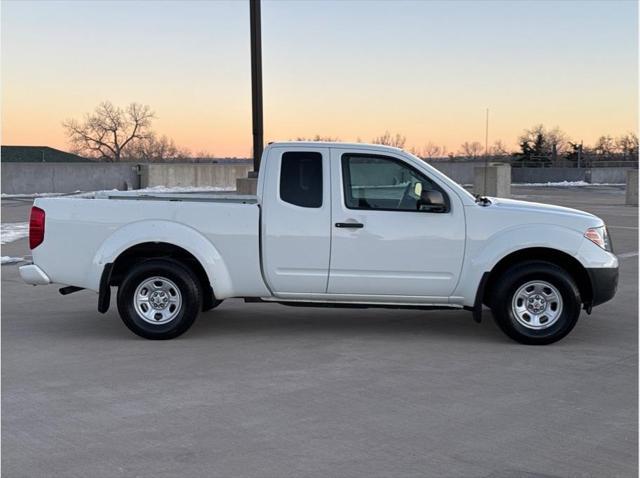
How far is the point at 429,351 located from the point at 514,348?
2.82ft

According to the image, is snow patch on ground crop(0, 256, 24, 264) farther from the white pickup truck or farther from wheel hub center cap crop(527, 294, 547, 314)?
wheel hub center cap crop(527, 294, 547, 314)

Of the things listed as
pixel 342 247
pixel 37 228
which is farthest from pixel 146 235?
pixel 342 247

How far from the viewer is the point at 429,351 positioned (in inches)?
289

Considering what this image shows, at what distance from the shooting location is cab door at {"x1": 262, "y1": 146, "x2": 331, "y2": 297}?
7742 mm

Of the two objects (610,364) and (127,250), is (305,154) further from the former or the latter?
(610,364)

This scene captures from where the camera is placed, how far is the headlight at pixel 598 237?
7746 mm

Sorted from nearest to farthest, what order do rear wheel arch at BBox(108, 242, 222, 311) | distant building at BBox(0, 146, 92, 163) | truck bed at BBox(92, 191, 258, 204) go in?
rear wheel arch at BBox(108, 242, 222, 311) → truck bed at BBox(92, 191, 258, 204) → distant building at BBox(0, 146, 92, 163)

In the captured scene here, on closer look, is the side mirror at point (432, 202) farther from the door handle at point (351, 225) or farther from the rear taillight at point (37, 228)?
the rear taillight at point (37, 228)

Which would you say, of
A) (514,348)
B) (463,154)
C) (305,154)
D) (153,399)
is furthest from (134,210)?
(463,154)

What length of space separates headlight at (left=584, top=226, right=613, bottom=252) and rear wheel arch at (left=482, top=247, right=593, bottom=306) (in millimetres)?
275

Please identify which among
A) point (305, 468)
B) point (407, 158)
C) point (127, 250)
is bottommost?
point (305, 468)

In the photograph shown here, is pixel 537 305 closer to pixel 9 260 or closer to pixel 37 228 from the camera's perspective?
pixel 37 228

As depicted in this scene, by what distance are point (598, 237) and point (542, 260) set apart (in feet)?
1.99

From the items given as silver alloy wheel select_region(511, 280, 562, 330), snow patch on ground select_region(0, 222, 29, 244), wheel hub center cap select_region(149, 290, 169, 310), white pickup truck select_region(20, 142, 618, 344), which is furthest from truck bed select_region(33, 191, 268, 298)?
snow patch on ground select_region(0, 222, 29, 244)
